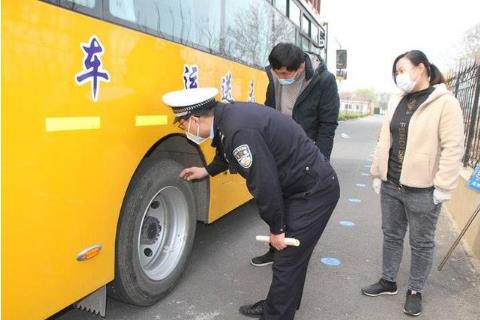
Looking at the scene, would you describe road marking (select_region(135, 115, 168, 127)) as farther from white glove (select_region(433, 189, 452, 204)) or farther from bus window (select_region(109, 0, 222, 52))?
white glove (select_region(433, 189, 452, 204))

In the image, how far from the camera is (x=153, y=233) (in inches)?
124

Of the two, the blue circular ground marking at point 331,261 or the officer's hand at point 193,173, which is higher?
the officer's hand at point 193,173

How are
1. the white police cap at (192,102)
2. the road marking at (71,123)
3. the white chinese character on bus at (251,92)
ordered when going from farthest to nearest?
1. the white chinese character on bus at (251,92)
2. the white police cap at (192,102)
3. the road marking at (71,123)

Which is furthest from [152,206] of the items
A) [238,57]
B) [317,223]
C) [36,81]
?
[238,57]

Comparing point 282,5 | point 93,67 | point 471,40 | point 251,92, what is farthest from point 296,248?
point 471,40

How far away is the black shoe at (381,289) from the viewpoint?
3.30 m

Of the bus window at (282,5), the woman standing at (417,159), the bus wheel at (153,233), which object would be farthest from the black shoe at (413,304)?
the bus window at (282,5)

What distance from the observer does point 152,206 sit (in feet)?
10.2

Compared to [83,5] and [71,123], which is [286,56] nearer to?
[83,5]

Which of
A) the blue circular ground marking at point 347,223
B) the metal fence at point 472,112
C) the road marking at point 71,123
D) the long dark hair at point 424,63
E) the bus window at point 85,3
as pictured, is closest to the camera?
the road marking at point 71,123

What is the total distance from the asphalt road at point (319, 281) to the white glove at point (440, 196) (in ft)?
2.87

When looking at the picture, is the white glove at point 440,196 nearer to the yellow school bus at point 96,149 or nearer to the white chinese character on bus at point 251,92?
the yellow school bus at point 96,149

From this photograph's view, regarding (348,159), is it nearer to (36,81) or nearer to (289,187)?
(289,187)

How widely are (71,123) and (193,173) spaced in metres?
1.06
